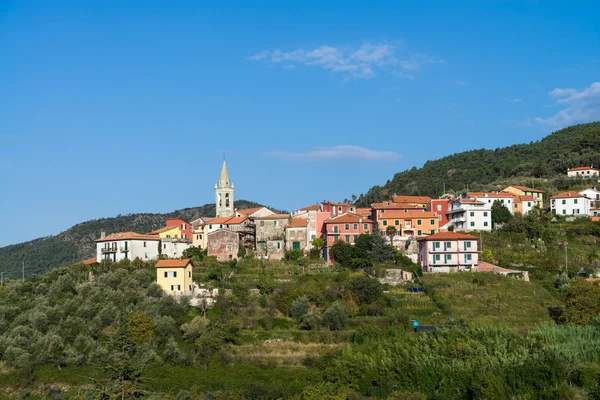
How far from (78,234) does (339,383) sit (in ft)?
347

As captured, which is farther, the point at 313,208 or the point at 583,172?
the point at 583,172

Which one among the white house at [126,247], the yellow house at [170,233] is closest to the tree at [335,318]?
the white house at [126,247]

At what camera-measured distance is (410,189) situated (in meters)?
115

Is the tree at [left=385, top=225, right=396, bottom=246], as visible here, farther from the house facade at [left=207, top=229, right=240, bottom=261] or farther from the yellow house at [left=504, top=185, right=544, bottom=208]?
the yellow house at [left=504, top=185, right=544, bottom=208]

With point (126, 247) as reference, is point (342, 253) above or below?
Answer: below

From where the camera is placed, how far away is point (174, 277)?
58.2m

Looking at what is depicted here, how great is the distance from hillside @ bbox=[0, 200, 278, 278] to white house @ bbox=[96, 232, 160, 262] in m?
49.2

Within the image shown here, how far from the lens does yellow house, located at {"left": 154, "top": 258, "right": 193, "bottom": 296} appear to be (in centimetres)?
5788

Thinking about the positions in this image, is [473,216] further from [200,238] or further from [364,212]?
[200,238]

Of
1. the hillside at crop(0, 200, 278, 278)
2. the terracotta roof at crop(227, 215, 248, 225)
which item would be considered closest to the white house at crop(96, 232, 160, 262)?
the terracotta roof at crop(227, 215, 248, 225)

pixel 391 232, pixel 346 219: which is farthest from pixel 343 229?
pixel 391 232

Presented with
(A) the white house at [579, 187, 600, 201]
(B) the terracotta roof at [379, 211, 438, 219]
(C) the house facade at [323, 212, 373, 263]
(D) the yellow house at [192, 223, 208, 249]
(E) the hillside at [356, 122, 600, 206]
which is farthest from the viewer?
(E) the hillside at [356, 122, 600, 206]

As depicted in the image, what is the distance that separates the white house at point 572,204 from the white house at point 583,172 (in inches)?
587

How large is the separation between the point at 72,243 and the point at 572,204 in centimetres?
8813
